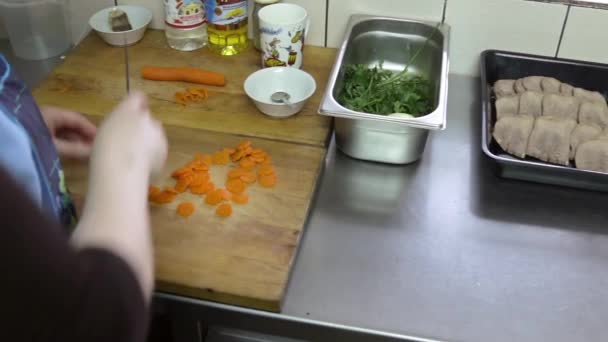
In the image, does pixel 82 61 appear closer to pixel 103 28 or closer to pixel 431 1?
pixel 103 28

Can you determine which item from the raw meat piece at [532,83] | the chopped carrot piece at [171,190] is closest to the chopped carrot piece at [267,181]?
the chopped carrot piece at [171,190]

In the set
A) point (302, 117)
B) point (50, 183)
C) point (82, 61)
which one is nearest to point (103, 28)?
point (82, 61)

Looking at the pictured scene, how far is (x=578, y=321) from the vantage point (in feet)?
2.44

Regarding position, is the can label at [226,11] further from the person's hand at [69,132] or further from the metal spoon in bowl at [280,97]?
the person's hand at [69,132]

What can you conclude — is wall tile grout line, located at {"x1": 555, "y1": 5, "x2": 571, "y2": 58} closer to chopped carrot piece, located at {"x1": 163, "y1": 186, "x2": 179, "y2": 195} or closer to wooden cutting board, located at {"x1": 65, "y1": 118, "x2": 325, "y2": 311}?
wooden cutting board, located at {"x1": 65, "y1": 118, "x2": 325, "y2": 311}

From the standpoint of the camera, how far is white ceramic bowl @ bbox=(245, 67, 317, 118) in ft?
3.36

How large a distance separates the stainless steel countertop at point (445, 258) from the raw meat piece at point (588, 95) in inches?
7.0

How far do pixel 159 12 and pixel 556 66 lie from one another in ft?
2.41

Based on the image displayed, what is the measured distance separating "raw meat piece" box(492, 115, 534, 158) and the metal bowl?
0.29ft

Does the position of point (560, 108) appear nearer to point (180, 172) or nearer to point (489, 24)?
point (489, 24)

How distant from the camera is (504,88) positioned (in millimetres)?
1026

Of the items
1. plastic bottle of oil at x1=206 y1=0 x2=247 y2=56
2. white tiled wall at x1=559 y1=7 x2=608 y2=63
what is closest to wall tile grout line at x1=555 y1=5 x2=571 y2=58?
white tiled wall at x1=559 y1=7 x2=608 y2=63

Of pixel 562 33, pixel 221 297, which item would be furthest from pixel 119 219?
pixel 562 33

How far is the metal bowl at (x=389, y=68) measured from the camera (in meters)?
0.90
